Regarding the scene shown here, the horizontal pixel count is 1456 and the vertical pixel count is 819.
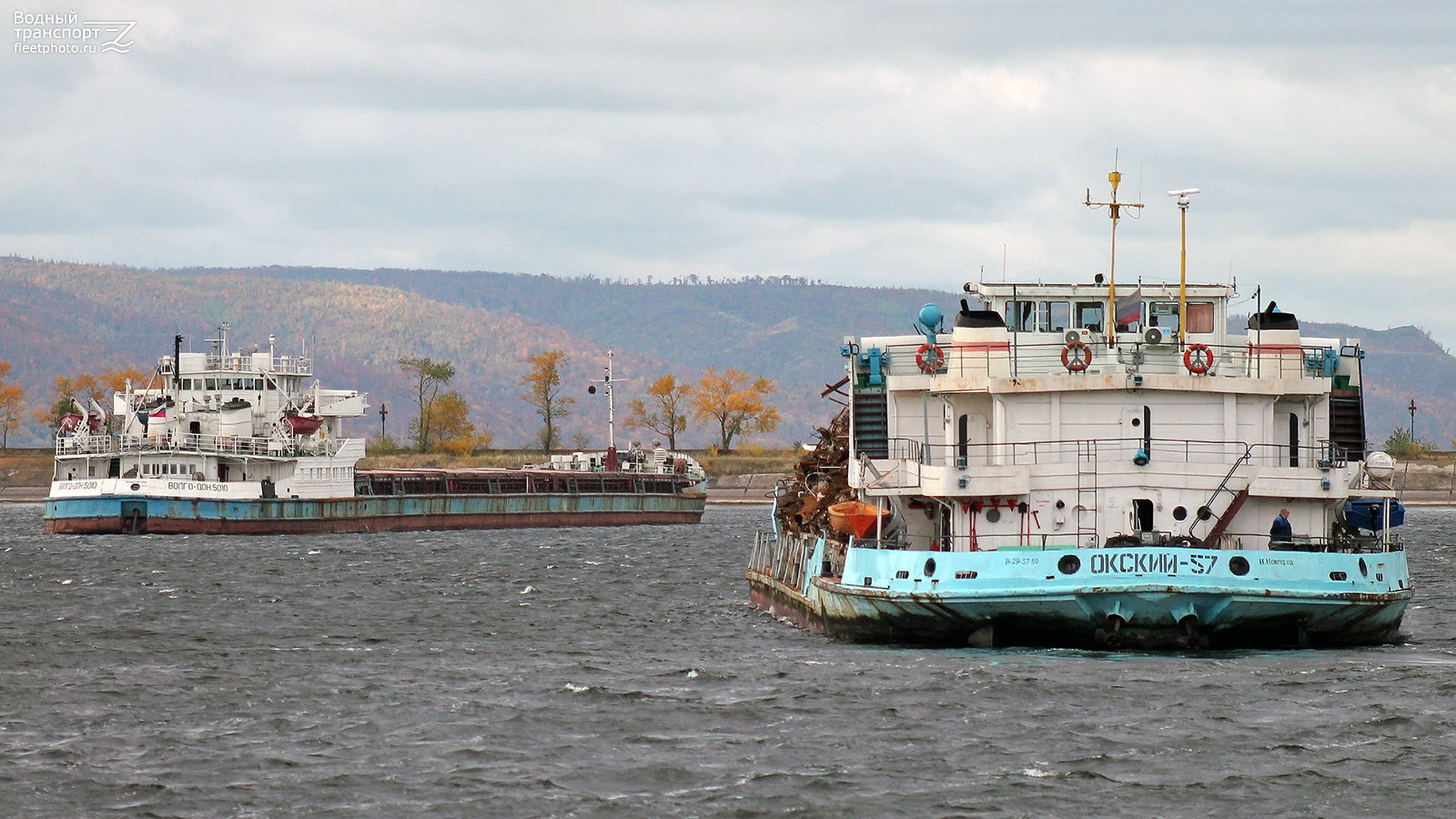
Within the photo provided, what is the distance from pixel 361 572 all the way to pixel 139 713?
32508mm

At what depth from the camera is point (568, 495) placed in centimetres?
10800

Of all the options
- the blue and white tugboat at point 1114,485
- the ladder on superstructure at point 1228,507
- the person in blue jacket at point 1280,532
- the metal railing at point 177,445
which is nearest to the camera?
the blue and white tugboat at point 1114,485

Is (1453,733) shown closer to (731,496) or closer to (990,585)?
(990,585)

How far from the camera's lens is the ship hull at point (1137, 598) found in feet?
104

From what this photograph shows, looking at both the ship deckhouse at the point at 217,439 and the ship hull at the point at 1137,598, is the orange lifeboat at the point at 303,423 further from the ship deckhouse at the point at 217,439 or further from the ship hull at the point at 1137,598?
the ship hull at the point at 1137,598

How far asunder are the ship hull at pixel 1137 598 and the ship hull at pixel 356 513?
2328 inches

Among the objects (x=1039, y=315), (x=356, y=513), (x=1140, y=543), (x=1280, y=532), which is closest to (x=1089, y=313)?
(x=1039, y=315)

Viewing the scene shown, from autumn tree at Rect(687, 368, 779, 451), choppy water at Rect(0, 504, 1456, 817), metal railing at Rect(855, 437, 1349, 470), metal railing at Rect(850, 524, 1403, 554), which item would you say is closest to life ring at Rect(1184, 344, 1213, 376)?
metal railing at Rect(855, 437, 1349, 470)

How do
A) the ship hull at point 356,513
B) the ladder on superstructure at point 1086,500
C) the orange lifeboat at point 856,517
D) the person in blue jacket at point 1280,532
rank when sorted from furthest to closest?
the ship hull at point 356,513
the orange lifeboat at point 856,517
the ladder on superstructure at point 1086,500
the person in blue jacket at point 1280,532

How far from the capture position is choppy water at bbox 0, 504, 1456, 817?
23.1 meters

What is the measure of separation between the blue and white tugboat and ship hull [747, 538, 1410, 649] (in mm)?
41

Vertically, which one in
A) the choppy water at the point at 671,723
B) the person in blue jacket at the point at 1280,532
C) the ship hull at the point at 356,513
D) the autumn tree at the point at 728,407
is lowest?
the choppy water at the point at 671,723

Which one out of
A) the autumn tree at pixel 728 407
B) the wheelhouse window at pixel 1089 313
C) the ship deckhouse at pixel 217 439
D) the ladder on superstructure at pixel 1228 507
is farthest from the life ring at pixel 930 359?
the autumn tree at pixel 728 407

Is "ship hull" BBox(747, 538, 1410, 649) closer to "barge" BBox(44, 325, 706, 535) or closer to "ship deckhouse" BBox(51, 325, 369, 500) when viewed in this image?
"barge" BBox(44, 325, 706, 535)
